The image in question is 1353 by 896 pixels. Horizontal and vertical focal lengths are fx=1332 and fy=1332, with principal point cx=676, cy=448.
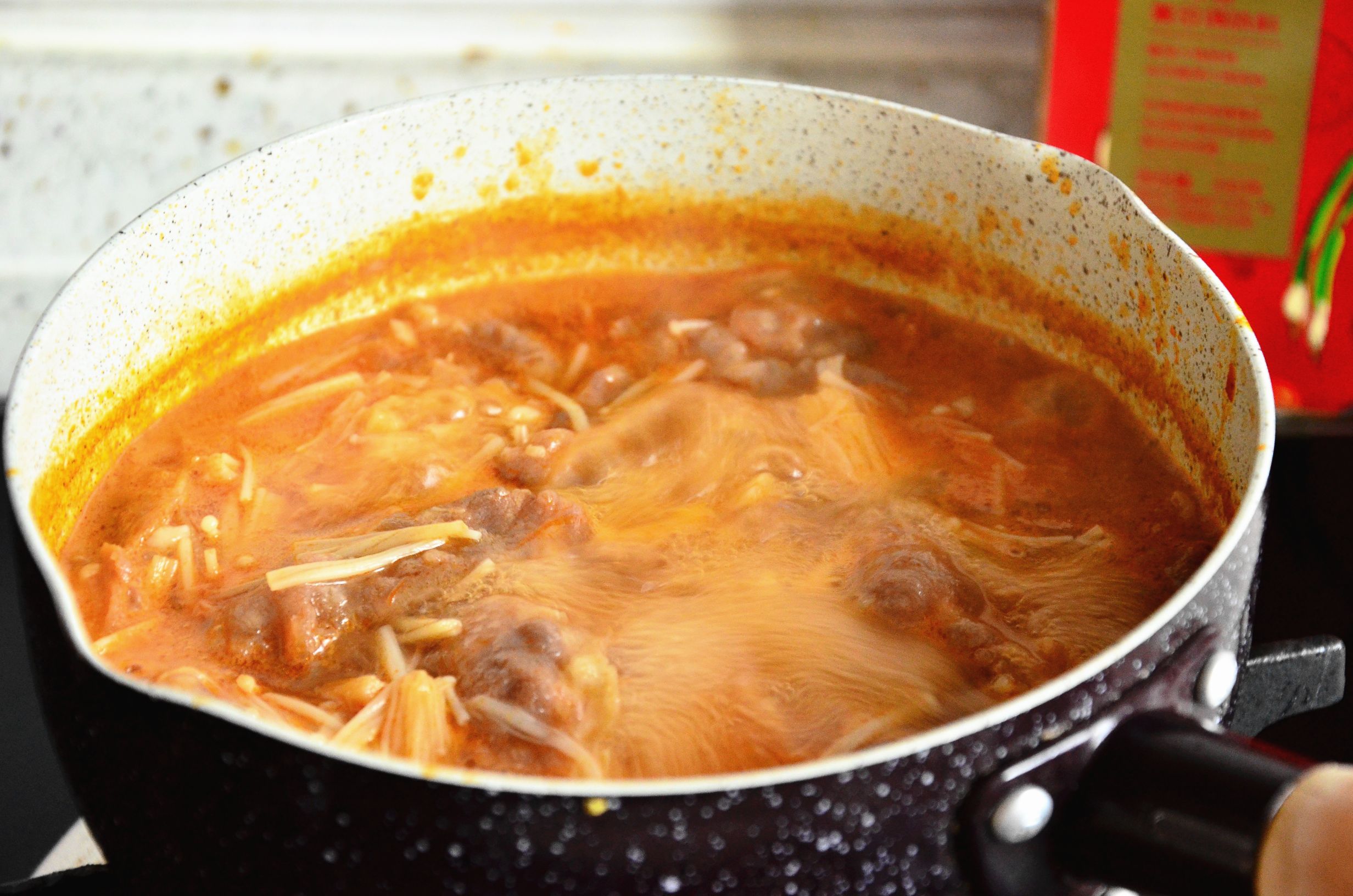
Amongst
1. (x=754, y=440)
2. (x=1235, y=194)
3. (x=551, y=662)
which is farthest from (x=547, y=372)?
(x=1235, y=194)

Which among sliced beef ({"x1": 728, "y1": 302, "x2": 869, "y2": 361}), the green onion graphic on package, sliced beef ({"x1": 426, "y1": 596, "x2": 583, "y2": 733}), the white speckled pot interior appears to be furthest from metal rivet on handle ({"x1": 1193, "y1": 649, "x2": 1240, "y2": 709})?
Answer: the green onion graphic on package

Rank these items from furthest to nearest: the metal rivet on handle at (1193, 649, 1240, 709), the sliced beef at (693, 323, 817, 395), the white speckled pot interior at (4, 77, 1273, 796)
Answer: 1. the sliced beef at (693, 323, 817, 395)
2. the white speckled pot interior at (4, 77, 1273, 796)
3. the metal rivet on handle at (1193, 649, 1240, 709)

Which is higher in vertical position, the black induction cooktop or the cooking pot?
the cooking pot

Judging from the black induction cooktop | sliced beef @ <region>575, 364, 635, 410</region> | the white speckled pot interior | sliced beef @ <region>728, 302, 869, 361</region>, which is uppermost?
the white speckled pot interior

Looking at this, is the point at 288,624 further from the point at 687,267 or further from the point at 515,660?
the point at 687,267

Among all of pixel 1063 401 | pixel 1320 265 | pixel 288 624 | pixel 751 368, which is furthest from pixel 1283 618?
pixel 288 624

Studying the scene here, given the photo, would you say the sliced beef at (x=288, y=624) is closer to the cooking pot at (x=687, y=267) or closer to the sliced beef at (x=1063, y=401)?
the cooking pot at (x=687, y=267)

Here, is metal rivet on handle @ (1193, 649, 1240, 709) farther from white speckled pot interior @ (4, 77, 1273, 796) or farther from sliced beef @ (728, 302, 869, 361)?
sliced beef @ (728, 302, 869, 361)
